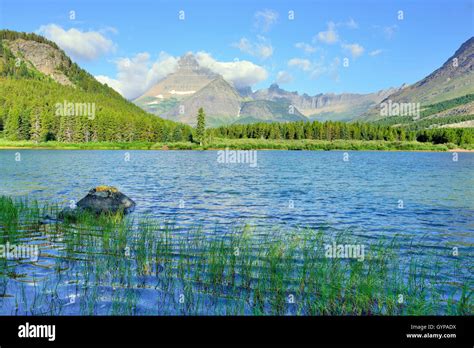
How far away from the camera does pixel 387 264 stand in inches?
577

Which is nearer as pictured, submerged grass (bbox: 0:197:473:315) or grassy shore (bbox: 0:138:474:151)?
submerged grass (bbox: 0:197:473:315)

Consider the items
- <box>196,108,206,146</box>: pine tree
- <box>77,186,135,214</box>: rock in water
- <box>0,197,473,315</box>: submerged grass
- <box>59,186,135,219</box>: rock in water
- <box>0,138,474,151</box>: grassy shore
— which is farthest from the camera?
<box>196,108,206,146</box>: pine tree

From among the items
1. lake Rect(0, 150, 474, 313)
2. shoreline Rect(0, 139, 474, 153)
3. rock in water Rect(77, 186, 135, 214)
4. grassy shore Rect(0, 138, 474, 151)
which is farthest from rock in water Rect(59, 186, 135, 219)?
grassy shore Rect(0, 138, 474, 151)

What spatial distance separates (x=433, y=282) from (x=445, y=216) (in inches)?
606

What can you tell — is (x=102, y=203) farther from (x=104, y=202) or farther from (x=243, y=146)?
(x=243, y=146)

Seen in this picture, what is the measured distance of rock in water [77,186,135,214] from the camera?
23641 millimetres

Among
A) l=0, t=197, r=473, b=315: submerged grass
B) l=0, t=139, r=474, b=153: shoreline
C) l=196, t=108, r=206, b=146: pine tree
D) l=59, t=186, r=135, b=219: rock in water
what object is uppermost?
l=196, t=108, r=206, b=146: pine tree

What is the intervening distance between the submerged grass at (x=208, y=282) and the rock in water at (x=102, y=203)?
5.83 meters

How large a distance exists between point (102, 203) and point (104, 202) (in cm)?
18

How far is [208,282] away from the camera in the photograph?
12578 mm

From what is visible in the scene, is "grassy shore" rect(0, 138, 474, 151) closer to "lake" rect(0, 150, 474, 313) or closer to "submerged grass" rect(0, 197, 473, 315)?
"lake" rect(0, 150, 474, 313)

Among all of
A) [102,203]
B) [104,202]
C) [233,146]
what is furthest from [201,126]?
[102,203]
